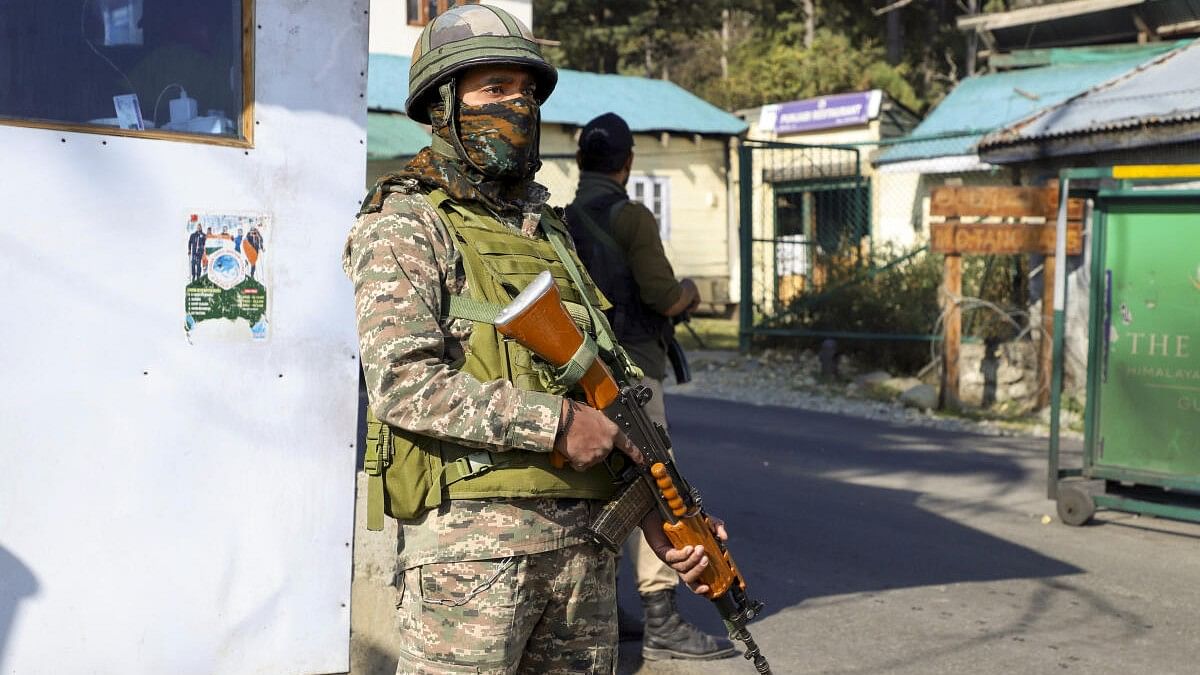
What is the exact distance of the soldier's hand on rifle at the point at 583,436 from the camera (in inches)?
93.6

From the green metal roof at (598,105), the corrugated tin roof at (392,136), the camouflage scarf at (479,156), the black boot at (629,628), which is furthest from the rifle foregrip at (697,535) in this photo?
the green metal roof at (598,105)

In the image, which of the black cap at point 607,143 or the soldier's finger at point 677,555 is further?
the black cap at point 607,143

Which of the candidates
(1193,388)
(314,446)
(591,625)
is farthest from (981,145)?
(591,625)

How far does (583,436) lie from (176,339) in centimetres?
152

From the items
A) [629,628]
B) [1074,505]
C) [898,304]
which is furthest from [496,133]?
[898,304]

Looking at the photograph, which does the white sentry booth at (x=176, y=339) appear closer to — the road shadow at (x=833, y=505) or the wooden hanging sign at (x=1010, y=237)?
the road shadow at (x=833, y=505)

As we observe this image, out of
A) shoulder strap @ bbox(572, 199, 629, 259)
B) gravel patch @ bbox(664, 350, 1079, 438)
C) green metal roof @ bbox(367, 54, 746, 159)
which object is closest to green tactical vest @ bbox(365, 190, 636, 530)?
shoulder strap @ bbox(572, 199, 629, 259)

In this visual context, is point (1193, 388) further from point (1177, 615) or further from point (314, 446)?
point (314, 446)

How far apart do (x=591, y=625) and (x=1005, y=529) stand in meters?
5.16

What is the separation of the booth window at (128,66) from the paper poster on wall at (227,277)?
0.77 ft

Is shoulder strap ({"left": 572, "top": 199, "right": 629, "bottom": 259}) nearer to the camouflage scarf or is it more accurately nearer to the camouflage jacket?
the camouflage scarf

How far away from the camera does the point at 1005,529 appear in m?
7.24

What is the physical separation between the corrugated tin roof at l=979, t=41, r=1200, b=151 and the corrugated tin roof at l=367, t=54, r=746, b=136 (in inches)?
412

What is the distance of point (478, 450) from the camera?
96.5 inches
